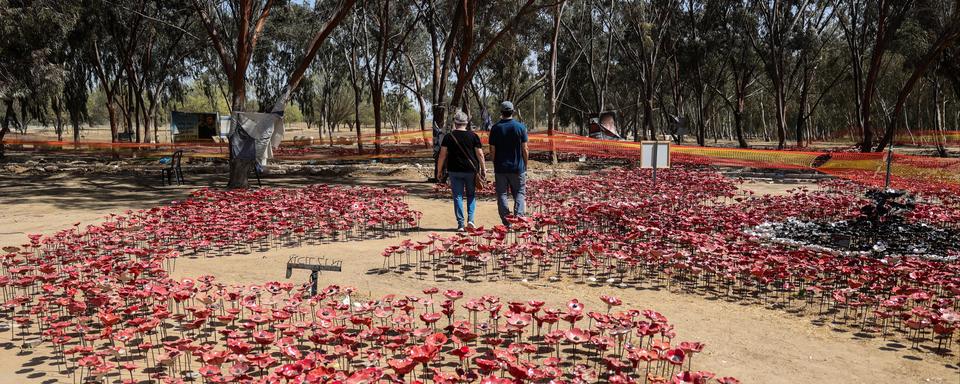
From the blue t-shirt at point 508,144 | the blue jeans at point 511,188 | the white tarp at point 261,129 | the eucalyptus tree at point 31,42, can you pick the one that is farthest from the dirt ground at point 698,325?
the eucalyptus tree at point 31,42

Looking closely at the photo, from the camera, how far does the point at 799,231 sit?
8.52 m

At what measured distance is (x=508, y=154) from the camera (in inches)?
346

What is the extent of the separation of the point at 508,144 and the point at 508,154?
0.14 meters

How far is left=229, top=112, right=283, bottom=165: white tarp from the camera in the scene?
46.9ft

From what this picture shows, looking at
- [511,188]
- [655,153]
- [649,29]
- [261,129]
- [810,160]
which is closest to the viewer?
[511,188]

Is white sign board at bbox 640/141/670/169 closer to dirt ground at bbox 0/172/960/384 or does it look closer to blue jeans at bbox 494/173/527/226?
dirt ground at bbox 0/172/960/384

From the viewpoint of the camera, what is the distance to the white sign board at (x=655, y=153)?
13625 millimetres

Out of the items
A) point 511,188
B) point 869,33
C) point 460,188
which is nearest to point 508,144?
point 511,188

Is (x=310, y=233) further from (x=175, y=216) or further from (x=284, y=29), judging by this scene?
(x=284, y=29)

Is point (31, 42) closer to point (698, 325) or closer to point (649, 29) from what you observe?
point (698, 325)

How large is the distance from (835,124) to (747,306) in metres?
84.2

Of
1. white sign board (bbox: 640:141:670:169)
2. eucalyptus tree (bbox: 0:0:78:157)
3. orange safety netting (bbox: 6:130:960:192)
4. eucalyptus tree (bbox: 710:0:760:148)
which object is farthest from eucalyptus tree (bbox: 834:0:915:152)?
eucalyptus tree (bbox: 0:0:78:157)

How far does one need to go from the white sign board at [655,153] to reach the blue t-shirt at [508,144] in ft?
18.4

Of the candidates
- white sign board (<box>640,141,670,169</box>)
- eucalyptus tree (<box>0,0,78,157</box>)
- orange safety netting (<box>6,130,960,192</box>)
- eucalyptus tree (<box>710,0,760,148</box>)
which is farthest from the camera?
eucalyptus tree (<box>710,0,760,148</box>)
